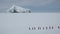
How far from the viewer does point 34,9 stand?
2.99 ft

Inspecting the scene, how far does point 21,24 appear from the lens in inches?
36.1

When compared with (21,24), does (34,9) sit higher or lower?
higher

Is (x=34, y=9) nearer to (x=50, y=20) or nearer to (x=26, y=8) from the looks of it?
(x=26, y=8)

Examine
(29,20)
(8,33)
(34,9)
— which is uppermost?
(34,9)

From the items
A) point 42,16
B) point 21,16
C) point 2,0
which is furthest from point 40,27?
point 2,0

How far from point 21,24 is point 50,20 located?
287 mm

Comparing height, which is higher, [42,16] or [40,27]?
[42,16]

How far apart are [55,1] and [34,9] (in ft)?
0.74

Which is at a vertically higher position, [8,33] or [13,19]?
[13,19]

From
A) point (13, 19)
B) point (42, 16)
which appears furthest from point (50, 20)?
point (13, 19)

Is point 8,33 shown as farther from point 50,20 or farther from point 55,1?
point 55,1

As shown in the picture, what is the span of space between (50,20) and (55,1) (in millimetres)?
193

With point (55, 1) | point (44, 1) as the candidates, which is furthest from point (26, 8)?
point (55, 1)

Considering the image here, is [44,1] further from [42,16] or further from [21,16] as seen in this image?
[21,16]
